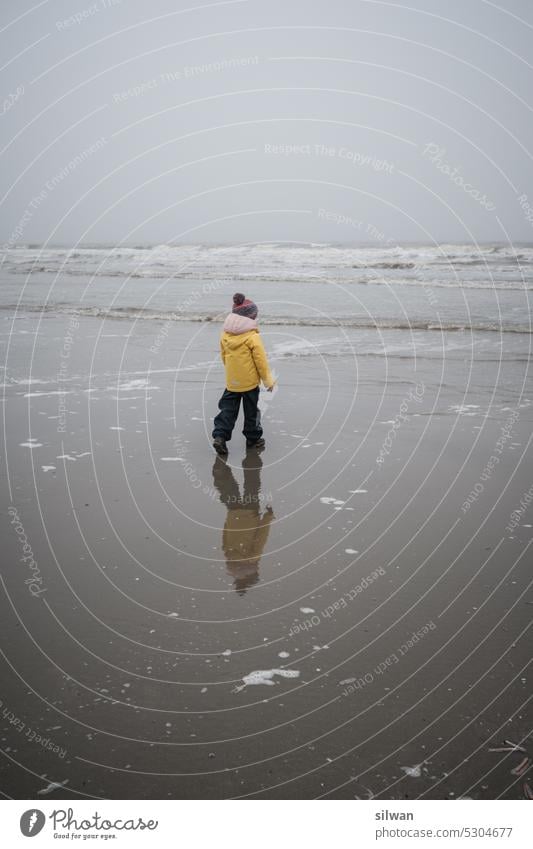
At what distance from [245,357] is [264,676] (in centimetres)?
457

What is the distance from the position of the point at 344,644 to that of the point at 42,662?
1661 millimetres

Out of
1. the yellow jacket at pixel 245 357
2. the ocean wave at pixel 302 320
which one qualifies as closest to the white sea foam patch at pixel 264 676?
the yellow jacket at pixel 245 357

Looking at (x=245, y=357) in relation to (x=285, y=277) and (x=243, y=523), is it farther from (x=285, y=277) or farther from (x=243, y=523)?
(x=285, y=277)

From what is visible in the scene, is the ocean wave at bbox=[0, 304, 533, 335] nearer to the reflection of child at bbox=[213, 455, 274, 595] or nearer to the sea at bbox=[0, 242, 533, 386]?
the sea at bbox=[0, 242, 533, 386]

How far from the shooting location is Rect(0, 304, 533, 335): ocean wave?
1677 centimetres

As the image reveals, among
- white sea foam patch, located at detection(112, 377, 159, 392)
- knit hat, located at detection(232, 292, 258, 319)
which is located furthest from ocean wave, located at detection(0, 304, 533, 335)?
knit hat, located at detection(232, 292, 258, 319)

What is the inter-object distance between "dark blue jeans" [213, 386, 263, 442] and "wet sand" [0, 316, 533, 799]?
0.27 metres

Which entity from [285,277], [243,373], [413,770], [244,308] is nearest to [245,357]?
[243,373]

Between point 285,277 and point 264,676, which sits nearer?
point 264,676

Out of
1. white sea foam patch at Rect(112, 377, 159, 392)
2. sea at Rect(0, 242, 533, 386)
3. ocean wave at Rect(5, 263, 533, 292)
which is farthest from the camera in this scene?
ocean wave at Rect(5, 263, 533, 292)

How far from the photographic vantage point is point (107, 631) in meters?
3.86

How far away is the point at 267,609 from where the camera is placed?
13.5ft

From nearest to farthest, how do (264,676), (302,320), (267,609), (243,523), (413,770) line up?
1. (413,770)
2. (264,676)
3. (267,609)
4. (243,523)
5. (302,320)

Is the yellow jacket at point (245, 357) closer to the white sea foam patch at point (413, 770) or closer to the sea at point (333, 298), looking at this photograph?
the white sea foam patch at point (413, 770)
